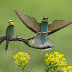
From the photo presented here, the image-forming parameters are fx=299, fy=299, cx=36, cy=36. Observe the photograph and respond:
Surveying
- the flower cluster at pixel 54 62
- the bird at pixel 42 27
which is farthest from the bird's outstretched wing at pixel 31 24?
the flower cluster at pixel 54 62

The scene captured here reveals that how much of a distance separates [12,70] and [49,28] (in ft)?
5.91

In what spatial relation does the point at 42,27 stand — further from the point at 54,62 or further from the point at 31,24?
the point at 54,62

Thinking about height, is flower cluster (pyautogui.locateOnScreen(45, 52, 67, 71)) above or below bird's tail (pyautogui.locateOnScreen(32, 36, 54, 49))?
below

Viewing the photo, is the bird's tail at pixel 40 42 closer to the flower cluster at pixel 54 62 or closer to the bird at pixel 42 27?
the bird at pixel 42 27

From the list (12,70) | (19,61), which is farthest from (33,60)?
(19,61)

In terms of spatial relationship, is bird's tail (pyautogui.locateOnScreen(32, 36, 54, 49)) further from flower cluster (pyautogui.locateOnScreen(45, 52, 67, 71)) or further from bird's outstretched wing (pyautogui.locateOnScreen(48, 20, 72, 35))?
flower cluster (pyautogui.locateOnScreen(45, 52, 67, 71))

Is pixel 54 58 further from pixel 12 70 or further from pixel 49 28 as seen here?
pixel 12 70

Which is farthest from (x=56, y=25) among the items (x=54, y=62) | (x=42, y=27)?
(x=54, y=62)

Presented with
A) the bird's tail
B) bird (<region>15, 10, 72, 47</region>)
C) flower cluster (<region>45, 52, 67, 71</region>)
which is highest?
bird (<region>15, 10, 72, 47</region>)

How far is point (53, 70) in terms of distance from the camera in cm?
198

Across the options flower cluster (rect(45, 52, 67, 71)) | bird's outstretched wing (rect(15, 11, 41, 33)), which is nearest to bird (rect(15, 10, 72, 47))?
bird's outstretched wing (rect(15, 11, 41, 33))

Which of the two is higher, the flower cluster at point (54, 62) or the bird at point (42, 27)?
the bird at point (42, 27)

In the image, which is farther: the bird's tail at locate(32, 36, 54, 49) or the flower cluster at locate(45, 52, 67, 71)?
the flower cluster at locate(45, 52, 67, 71)

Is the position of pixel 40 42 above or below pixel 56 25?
below
